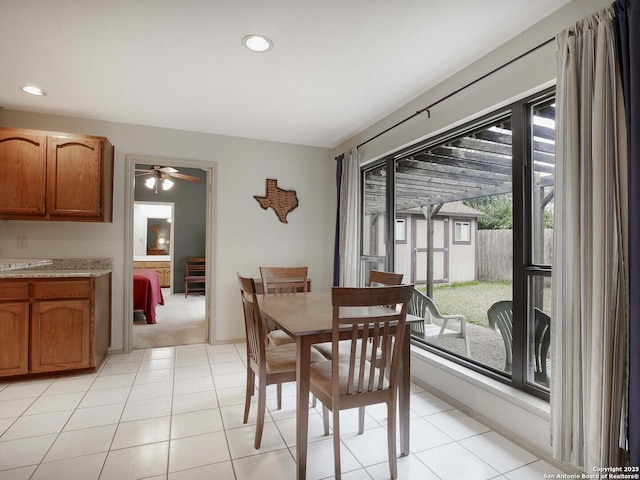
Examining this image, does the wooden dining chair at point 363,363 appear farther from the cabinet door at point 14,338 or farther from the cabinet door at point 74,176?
the cabinet door at point 74,176

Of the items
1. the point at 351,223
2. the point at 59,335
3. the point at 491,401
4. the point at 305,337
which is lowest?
the point at 491,401

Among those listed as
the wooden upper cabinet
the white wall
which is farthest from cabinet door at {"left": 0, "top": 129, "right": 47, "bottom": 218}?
the white wall

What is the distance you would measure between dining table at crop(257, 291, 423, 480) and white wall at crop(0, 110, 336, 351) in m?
1.75

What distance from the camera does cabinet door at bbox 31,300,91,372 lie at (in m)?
2.99

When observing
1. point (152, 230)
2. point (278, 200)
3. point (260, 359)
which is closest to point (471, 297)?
point (260, 359)

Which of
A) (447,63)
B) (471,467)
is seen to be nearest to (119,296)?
(471,467)

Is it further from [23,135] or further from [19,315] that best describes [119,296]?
[23,135]

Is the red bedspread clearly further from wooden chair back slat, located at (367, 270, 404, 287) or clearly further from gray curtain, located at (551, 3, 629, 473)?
gray curtain, located at (551, 3, 629, 473)

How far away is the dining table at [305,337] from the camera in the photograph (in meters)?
1.69

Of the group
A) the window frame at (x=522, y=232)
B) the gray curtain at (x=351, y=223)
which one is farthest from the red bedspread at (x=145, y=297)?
the window frame at (x=522, y=232)

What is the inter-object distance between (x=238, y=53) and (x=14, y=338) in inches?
117

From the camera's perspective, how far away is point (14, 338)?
293 centimetres

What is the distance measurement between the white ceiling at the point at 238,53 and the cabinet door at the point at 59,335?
6.15 ft

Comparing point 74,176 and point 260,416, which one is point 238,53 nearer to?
point 74,176
